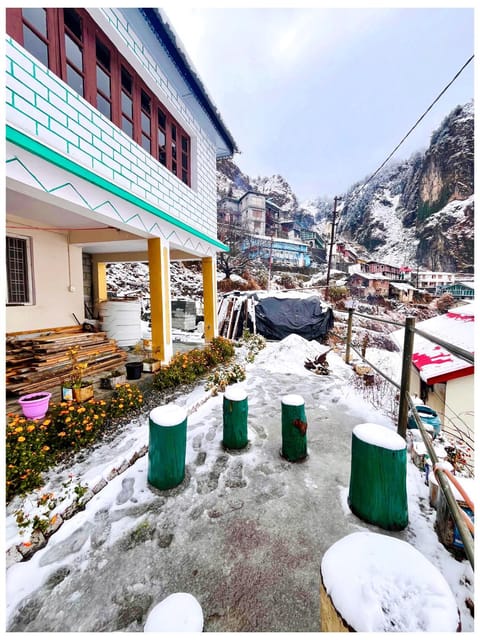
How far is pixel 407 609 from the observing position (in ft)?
2.92

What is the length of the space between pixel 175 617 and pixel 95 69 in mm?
5633

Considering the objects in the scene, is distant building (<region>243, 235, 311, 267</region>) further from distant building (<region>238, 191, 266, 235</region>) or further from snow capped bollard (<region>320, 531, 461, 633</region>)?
snow capped bollard (<region>320, 531, 461, 633</region>)

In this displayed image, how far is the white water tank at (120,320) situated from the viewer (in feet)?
20.9

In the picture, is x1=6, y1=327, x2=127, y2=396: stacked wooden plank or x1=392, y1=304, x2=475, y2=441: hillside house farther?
x1=392, y1=304, x2=475, y2=441: hillside house

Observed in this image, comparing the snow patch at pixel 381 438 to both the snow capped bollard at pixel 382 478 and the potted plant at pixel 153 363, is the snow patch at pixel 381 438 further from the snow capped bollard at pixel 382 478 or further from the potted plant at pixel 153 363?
the potted plant at pixel 153 363

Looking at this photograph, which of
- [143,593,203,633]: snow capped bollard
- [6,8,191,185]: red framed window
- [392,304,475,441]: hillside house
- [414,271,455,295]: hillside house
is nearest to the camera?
[143,593,203,633]: snow capped bollard

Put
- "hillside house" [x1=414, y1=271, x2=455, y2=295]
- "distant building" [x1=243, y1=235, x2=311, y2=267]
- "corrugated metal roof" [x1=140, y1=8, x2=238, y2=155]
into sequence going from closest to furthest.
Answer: "corrugated metal roof" [x1=140, y1=8, x2=238, y2=155] → "distant building" [x1=243, y1=235, x2=311, y2=267] → "hillside house" [x1=414, y1=271, x2=455, y2=295]

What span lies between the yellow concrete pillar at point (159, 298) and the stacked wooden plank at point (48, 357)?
1.12 meters

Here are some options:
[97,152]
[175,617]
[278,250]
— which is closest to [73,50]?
[97,152]

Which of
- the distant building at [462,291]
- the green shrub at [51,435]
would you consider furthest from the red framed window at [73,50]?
the distant building at [462,291]

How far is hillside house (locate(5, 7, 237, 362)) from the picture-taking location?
2.73 metres

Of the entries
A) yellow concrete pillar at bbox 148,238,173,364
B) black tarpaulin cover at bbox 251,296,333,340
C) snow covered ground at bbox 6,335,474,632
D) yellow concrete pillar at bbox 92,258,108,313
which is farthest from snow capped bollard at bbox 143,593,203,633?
black tarpaulin cover at bbox 251,296,333,340

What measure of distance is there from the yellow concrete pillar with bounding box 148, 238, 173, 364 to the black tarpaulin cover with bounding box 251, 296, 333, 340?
18.9ft

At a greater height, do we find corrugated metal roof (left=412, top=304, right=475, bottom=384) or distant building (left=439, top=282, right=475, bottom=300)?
distant building (left=439, top=282, right=475, bottom=300)
